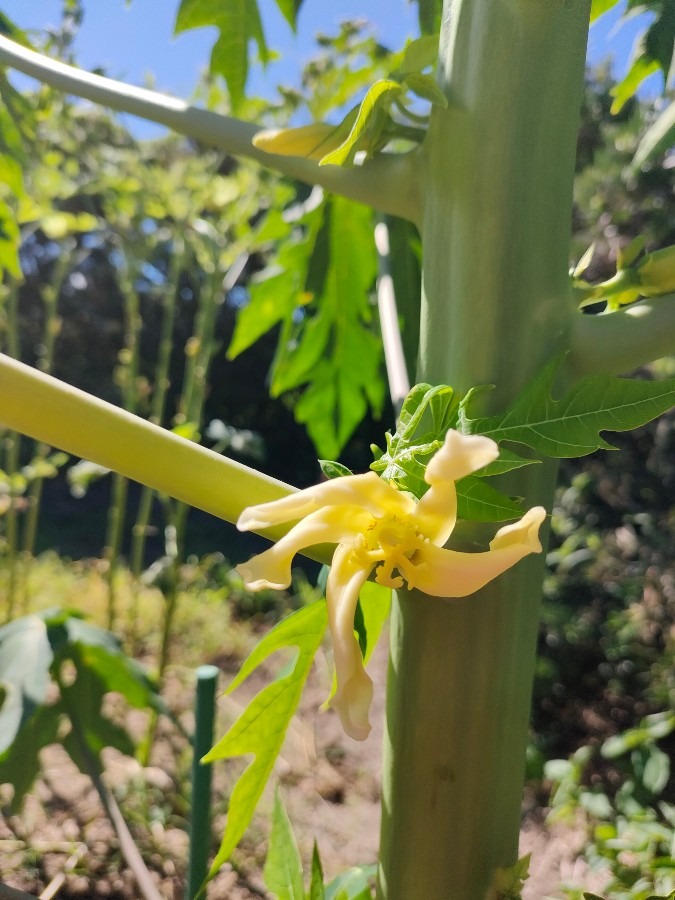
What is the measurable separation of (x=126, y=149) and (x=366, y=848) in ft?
5.92

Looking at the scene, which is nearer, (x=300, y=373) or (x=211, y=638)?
(x=300, y=373)

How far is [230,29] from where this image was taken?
55 centimetres

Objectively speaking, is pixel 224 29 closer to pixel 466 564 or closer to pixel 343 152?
pixel 343 152

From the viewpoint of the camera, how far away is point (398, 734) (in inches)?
13.9

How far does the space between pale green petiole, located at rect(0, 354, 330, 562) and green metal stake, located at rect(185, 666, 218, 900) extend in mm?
309

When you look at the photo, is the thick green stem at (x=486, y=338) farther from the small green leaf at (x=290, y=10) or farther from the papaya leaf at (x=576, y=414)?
the small green leaf at (x=290, y=10)

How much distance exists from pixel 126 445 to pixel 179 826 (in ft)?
4.43

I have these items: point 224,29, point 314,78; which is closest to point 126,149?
point 314,78

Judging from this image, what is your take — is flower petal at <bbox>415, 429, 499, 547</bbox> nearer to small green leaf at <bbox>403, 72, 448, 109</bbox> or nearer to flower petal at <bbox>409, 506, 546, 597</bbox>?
flower petal at <bbox>409, 506, 546, 597</bbox>

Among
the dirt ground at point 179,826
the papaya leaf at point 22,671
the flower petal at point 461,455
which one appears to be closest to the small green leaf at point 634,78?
the flower petal at point 461,455

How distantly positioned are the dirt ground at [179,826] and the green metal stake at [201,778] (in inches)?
21.1

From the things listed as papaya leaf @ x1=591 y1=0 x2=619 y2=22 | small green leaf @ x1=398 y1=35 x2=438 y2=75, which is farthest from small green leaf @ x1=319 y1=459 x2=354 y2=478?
papaya leaf @ x1=591 y1=0 x2=619 y2=22

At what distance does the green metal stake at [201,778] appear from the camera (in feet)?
1.83

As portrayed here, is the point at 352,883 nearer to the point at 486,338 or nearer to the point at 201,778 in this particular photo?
the point at 201,778
